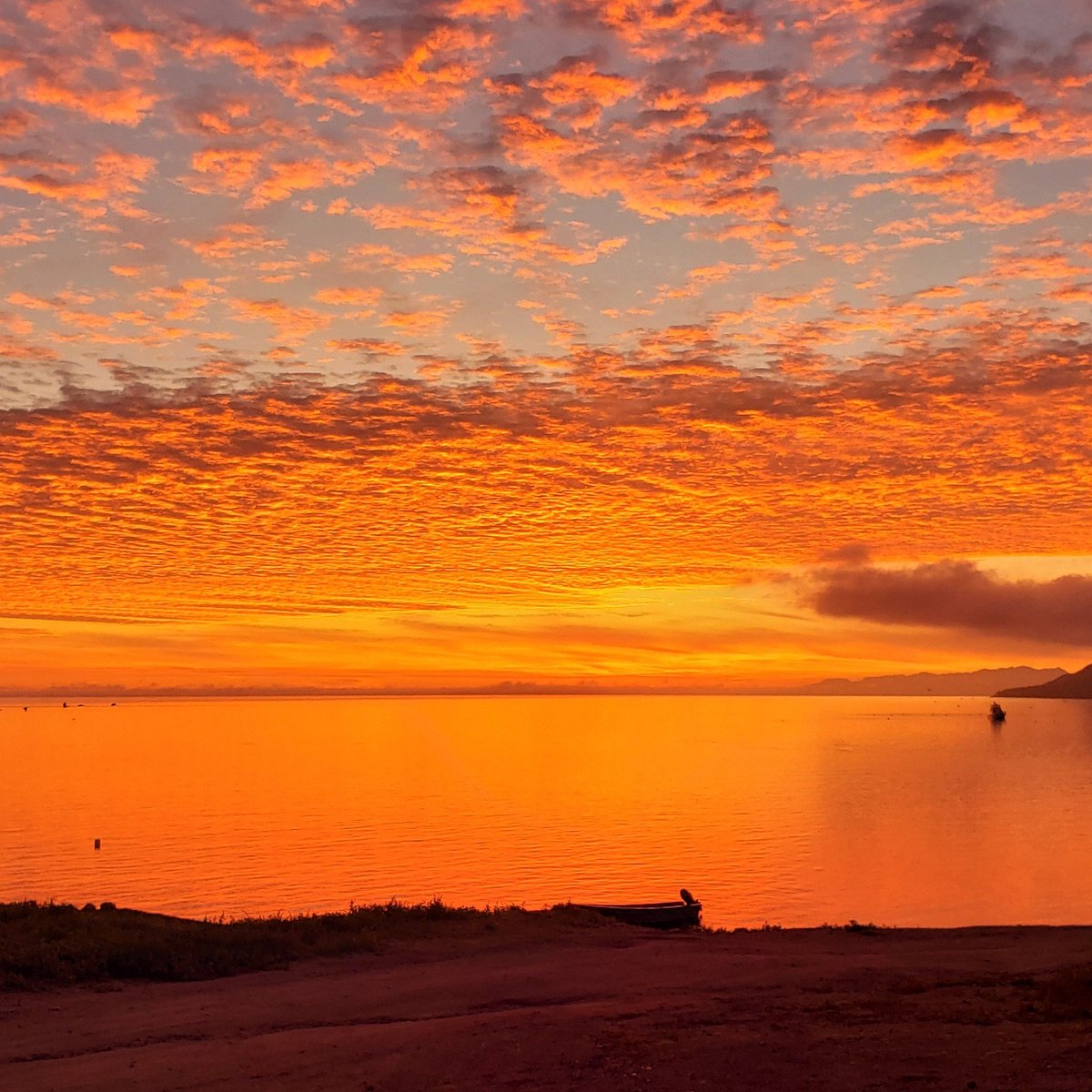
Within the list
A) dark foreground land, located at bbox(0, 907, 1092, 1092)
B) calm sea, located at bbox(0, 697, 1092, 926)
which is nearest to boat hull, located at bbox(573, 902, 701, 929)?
calm sea, located at bbox(0, 697, 1092, 926)

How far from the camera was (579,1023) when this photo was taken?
18719 mm

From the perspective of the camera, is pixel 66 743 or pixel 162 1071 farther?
pixel 66 743

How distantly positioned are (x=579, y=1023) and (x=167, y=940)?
12.1 m

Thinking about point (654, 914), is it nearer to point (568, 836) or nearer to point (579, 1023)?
point (579, 1023)

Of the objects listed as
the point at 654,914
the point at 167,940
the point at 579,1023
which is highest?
the point at 167,940

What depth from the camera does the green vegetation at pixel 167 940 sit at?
77.9ft

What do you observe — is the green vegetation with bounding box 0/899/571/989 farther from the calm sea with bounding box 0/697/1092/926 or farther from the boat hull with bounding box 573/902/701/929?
the calm sea with bounding box 0/697/1092/926

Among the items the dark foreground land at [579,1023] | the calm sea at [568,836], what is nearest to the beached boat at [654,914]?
the calm sea at [568,836]

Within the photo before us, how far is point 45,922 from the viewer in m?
26.6

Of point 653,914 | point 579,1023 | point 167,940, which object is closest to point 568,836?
point 653,914

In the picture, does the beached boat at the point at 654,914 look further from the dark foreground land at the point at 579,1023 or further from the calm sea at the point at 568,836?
the dark foreground land at the point at 579,1023

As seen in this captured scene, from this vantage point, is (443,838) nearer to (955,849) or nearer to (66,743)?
(955,849)

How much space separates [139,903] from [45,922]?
24.0 m

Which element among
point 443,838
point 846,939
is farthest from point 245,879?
point 846,939
